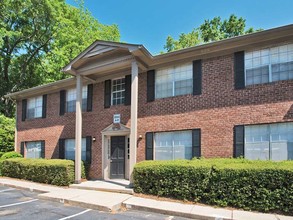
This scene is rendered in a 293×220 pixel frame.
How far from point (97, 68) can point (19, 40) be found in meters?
15.9

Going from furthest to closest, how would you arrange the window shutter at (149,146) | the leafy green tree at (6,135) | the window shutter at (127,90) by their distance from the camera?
the leafy green tree at (6,135) → the window shutter at (127,90) → the window shutter at (149,146)

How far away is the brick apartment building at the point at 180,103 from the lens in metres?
8.80

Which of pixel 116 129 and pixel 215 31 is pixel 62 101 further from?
pixel 215 31

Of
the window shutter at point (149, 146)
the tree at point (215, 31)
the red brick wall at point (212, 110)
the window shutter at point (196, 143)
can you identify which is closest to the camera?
the red brick wall at point (212, 110)

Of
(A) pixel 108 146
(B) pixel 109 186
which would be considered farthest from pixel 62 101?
(B) pixel 109 186

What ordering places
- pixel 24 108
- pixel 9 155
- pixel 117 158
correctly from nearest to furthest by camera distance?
pixel 117 158, pixel 9 155, pixel 24 108

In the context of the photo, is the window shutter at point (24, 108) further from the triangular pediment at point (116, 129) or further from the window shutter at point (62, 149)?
the triangular pediment at point (116, 129)

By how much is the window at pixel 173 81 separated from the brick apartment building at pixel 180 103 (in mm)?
43

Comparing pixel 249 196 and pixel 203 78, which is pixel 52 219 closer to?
pixel 249 196

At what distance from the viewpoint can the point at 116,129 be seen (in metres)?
12.2

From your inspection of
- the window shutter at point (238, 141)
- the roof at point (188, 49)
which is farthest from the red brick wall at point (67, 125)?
the window shutter at point (238, 141)

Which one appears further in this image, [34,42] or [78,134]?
[34,42]

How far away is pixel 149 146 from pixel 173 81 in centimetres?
302

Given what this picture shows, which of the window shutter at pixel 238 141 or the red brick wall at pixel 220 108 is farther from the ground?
the red brick wall at pixel 220 108
